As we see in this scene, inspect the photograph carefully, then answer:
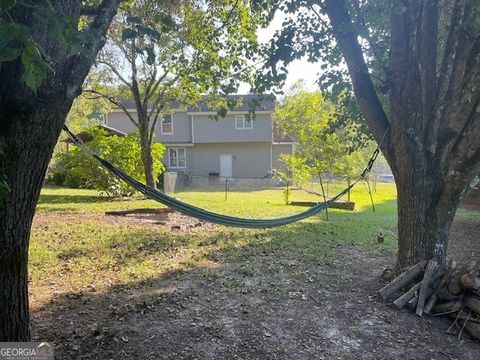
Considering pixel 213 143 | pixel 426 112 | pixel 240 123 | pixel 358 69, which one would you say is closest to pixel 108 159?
pixel 213 143

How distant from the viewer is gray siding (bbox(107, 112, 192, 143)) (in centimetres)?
2172

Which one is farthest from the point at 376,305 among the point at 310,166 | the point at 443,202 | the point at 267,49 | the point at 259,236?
the point at 310,166

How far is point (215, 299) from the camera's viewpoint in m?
3.69

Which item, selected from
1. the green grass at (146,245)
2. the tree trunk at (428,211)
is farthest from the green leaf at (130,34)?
the tree trunk at (428,211)

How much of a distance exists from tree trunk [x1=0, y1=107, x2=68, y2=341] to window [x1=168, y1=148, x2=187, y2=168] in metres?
20.3

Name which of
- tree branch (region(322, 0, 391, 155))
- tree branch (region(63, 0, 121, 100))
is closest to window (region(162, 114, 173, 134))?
tree branch (region(322, 0, 391, 155))

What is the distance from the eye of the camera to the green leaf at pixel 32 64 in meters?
1.20

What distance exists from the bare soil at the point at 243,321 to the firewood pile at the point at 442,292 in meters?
0.10

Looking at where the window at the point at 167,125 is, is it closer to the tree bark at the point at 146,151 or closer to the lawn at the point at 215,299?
the tree bark at the point at 146,151

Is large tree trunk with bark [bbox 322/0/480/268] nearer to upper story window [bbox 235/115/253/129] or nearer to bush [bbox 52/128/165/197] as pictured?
bush [bbox 52/128/165/197]

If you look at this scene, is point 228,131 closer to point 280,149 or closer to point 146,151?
point 280,149

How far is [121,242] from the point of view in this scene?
588 centimetres

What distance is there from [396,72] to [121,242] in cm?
458

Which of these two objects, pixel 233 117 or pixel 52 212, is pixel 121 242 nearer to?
pixel 52 212
